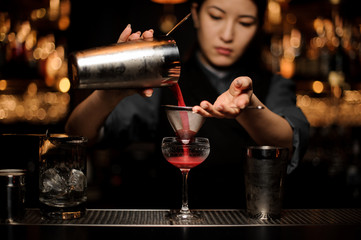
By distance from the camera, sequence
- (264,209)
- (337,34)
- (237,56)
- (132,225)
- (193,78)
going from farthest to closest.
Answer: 1. (337,34)
2. (193,78)
3. (237,56)
4. (264,209)
5. (132,225)

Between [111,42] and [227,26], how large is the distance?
2056 mm

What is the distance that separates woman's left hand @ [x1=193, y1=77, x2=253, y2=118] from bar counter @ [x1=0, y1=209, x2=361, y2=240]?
1.05 feet

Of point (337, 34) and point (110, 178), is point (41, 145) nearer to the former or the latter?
point (110, 178)

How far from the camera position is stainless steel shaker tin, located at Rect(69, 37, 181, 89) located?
4.10 ft

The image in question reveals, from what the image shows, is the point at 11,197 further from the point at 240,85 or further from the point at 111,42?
the point at 111,42

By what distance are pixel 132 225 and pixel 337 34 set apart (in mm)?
3163

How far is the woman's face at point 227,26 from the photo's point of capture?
1.93 metres

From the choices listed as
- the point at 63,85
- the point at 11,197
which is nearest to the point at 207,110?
the point at 11,197

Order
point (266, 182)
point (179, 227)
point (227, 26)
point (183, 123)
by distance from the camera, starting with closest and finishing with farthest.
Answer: point (179, 227), point (266, 182), point (183, 123), point (227, 26)

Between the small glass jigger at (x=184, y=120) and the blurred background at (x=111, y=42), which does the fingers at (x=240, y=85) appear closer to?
the small glass jigger at (x=184, y=120)

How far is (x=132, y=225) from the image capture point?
49.7 inches

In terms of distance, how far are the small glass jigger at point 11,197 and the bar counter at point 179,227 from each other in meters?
0.04

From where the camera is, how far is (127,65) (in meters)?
1.28

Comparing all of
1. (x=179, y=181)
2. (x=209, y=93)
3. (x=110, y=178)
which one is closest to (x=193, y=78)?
(x=209, y=93)
